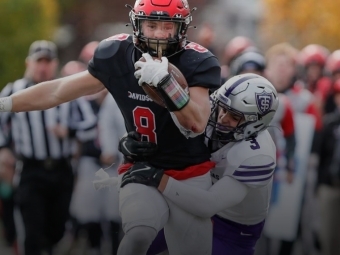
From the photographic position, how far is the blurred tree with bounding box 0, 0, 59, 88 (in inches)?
390

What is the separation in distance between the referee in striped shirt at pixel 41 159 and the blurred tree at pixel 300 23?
6.26 metres

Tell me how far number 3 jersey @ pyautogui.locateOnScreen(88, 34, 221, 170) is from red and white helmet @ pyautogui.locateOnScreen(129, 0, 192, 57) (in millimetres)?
66

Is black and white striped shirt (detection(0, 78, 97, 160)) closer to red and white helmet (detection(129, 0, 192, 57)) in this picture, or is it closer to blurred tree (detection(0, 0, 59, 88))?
red and white helmet (detection(129, 0, 192, 57))

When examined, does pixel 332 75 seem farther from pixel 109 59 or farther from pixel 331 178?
pixel 109 59

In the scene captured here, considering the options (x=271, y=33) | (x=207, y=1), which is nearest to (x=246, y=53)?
(x=207, y=1)

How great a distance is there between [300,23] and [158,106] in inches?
354

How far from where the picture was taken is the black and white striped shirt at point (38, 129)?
6.25 meters

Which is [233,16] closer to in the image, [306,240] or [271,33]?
[271,33]

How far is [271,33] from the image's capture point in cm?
1308

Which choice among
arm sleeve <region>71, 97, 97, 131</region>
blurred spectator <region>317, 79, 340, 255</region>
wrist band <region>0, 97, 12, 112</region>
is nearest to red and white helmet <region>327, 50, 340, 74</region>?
blurred spectator <region>317, 79, 340, 255</region>

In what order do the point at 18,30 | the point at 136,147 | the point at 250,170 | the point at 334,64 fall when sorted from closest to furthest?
the point at 136,147 → the point at 250,170 → the point at 334,64 → the point at 18,30

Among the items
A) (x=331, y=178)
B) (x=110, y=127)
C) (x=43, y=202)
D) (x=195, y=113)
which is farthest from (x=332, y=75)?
(x=195, y=113)

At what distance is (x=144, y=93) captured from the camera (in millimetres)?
4055

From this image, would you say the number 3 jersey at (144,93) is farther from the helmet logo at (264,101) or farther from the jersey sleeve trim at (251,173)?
the helmet logo at (264,101)
